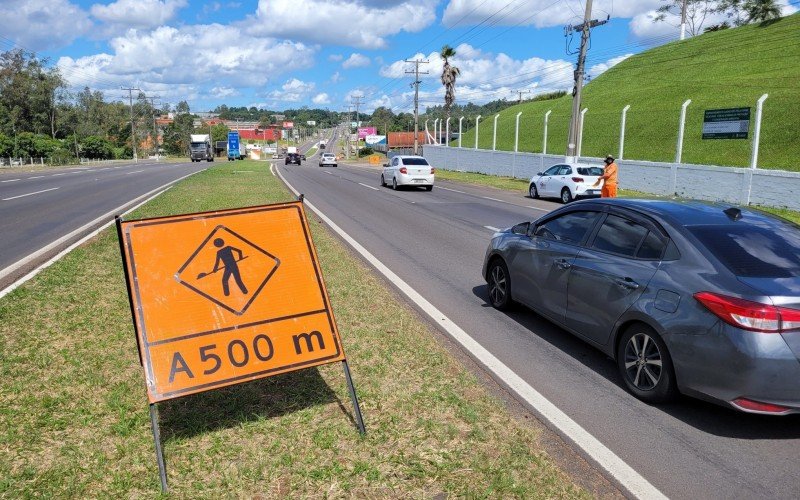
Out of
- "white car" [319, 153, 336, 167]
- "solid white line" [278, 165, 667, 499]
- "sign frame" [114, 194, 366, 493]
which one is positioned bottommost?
"white car" [319, 153, 336, 167]

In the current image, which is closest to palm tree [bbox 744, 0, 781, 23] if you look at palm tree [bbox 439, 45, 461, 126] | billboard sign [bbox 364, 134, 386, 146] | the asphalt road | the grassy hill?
the grassy hill

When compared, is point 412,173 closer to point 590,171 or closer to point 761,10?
point 590,171

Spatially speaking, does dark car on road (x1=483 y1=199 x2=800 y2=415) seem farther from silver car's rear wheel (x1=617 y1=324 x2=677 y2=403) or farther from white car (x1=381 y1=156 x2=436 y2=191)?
white car (x1=381 y1=156 x2=436 y2=191)

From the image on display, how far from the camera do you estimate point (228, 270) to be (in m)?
3.83

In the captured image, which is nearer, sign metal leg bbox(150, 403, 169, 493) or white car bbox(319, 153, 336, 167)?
sign metal leg bbox(150, 403, 169, 493)

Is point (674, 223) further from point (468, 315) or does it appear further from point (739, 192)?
point (739, 192)

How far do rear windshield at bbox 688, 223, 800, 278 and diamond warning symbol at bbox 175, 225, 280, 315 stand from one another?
10.3 ft

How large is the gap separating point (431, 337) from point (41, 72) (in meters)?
105

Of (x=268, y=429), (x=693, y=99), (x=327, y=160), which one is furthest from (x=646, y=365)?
(x=327, y=160)

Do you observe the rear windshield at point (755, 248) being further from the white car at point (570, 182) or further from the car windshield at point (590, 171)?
the car windshield at point (590, 171)

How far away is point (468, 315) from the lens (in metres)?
6.64

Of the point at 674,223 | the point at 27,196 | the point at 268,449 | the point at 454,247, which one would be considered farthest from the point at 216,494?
the point at 27,196

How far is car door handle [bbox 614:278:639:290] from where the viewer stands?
14.9ft

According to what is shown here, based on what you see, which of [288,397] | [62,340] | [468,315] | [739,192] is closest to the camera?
[288,397]
